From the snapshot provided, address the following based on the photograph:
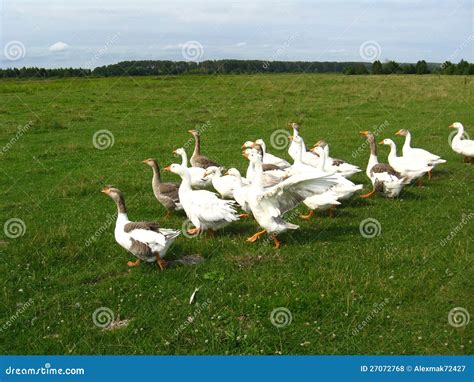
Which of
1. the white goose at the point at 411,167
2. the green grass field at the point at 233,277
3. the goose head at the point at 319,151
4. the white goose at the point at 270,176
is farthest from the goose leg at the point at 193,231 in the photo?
the white goose at the point at 411,167

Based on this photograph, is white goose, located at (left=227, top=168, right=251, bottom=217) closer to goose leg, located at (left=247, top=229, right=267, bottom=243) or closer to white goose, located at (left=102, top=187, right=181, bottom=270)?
goose leg, located at (left=247, top=229, right=267, bottom=243)

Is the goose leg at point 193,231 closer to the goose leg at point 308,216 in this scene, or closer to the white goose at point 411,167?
the goose leg at point 308,216

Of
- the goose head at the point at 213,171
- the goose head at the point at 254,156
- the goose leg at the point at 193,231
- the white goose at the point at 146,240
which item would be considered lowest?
the goose leg at the point at 193,231

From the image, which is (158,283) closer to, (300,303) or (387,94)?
(300,303)

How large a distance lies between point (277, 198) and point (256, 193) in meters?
0.43

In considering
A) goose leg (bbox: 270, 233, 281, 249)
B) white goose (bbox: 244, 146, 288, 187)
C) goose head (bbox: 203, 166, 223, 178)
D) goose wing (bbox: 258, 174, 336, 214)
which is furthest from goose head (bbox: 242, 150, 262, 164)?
goose head (bbox: 203, 166, 223, 178)

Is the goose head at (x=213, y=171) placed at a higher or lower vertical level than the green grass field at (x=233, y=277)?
higher

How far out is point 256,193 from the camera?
31.9 feet

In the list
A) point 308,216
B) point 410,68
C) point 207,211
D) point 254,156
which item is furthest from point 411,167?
point 410,68

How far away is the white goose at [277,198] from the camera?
924 cm

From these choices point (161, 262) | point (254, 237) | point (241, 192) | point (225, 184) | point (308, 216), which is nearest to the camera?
point (161, 262)

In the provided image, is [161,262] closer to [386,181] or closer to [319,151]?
[386,181]

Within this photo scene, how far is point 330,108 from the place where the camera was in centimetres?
3238

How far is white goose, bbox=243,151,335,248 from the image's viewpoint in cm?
924
